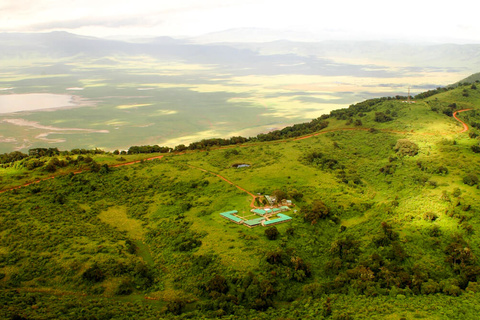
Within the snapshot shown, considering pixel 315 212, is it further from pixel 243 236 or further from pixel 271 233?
pixel 243 236

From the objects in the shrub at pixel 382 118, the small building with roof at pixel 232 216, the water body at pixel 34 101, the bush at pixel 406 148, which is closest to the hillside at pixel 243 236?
the bush at pixel 406 148

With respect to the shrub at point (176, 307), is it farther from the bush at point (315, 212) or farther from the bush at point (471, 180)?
the bush at point (471, 180)

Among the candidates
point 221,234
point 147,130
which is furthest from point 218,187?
point 147,130

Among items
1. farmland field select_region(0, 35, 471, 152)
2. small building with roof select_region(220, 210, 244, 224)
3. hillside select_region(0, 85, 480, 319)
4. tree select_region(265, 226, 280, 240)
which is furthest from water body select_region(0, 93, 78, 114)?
tree select_region(265, 226, 280, 240)

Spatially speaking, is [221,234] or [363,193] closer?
[221,234]

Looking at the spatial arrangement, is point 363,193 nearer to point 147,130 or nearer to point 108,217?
point 108,217

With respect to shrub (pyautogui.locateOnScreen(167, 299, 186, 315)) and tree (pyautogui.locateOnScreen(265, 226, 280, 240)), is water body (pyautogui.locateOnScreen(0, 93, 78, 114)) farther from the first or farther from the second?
shrub (pyautogui.locateOnScreen(167, 299, 186, 315))

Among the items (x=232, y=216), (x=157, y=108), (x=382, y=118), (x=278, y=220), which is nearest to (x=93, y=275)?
(x=232, y=216)
